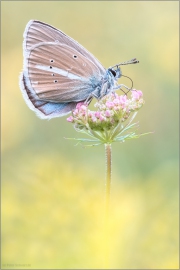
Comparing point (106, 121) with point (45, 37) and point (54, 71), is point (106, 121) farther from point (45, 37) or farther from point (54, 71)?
point (45, 37)

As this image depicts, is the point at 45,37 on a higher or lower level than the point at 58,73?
higher

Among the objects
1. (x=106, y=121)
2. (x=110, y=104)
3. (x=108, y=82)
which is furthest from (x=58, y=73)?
(x=106, y=121)

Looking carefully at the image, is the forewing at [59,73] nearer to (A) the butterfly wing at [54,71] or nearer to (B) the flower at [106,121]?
(A) the butterfly wing at [54,71]

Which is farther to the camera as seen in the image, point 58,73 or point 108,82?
point 58,73

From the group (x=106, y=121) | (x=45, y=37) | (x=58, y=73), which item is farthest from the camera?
(x=58, y=73)

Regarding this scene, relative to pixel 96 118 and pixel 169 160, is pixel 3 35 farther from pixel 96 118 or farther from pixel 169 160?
pixel 96 118

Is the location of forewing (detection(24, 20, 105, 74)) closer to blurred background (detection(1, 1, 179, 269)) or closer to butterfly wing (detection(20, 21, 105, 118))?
butterfly wing (detection(20, 21, 105, 118))

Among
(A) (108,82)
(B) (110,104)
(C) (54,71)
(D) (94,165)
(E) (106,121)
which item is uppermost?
(C) (54,71)
